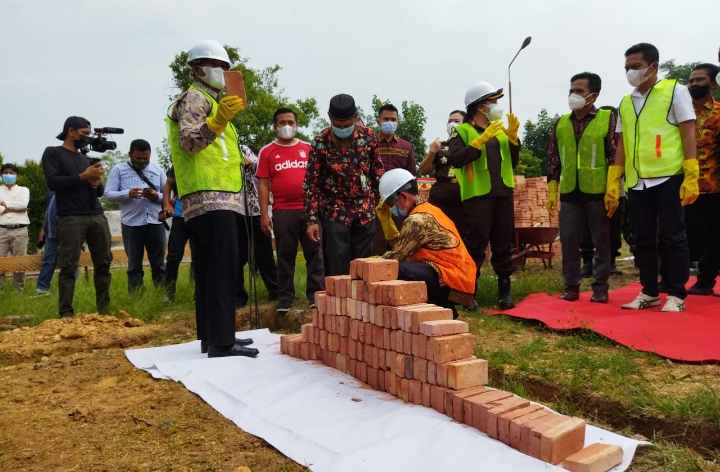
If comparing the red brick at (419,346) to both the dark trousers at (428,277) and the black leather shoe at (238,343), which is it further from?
the black leather shoe at (238,343)

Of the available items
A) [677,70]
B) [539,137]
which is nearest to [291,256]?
[539,137]

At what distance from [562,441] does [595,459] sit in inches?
4.9

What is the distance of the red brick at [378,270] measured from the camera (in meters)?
3.19

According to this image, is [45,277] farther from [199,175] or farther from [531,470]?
[531,470]

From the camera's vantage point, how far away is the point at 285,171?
5555 millimetres

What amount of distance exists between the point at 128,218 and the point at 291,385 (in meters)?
4.04

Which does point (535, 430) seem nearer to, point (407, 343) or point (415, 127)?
point (407, 343)

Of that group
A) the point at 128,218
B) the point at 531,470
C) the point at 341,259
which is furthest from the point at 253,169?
the point at 531,470

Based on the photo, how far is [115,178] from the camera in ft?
21.9

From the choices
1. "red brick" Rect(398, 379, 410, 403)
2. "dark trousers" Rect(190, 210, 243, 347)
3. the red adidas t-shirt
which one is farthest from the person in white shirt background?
"red brick" Rect(398, 379, 410, 403)

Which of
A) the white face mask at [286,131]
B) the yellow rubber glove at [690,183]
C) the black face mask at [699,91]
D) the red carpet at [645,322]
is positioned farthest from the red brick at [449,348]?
the black face mask at [699,91]

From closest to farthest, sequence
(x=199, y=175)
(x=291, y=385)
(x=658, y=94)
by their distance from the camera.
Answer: (x=291, y=385) < (x=199, y=175) < (x=658, y=94)

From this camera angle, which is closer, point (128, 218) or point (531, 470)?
point (531, 470)

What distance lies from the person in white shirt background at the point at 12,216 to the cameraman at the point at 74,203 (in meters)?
3.89
